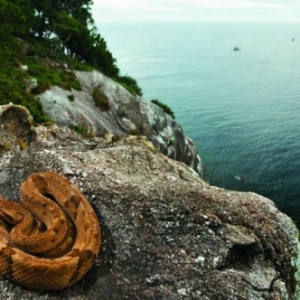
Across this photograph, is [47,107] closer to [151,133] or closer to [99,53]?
[151,133]

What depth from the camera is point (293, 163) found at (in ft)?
262

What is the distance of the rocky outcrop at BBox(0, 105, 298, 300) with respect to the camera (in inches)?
496

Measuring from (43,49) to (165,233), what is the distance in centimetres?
6165

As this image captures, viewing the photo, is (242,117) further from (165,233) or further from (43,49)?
(165,233)

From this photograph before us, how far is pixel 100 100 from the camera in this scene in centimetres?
5778

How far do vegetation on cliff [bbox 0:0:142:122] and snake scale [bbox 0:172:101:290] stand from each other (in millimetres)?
25431

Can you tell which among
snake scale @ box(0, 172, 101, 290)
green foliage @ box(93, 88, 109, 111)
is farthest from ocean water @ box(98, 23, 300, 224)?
snake scale @ box(0, 172, 101, 290)

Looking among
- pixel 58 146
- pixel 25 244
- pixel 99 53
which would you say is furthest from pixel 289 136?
pixel 25 244

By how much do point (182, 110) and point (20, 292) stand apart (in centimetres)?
10735

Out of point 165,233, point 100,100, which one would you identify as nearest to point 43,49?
point 100,100

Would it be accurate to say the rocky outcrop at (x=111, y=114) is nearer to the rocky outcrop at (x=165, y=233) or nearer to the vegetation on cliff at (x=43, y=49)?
the vegetation on cliff at (x=43, y=49)

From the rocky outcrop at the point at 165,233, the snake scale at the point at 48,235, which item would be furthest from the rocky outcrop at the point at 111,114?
the snake scale at the point at 48,235

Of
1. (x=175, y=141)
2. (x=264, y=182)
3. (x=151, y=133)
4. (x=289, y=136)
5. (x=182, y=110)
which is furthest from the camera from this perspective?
(x=182, y=110)

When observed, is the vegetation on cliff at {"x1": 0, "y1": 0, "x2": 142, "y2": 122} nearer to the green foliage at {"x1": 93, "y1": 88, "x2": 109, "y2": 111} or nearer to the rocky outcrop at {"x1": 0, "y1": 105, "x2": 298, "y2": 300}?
the green foliage at {"x1": 93, "y1": 88, "x2": 109, "y2": 111}
